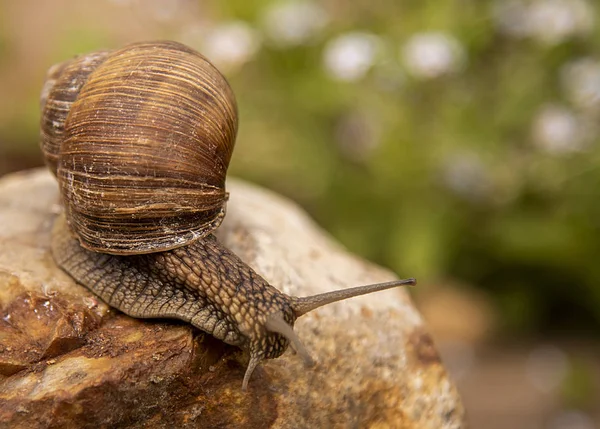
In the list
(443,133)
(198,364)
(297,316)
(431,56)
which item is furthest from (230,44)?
(198,364)

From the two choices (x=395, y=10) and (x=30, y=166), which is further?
(x=30, y=166)

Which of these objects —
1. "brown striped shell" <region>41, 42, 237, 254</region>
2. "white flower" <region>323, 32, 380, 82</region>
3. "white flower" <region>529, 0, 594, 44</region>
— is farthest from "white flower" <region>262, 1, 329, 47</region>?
"brown striped shell" <region>41, 42, 237, 254</region>

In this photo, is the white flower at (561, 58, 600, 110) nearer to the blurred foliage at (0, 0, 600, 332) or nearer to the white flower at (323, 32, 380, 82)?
the blurred foliage at (0, 0, 600, 332)

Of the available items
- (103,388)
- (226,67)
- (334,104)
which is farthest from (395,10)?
(103,388)

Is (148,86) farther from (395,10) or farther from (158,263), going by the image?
(395,10)

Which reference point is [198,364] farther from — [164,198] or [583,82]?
[583,82]

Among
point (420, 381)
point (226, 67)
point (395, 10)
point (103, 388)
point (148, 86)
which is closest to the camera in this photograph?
point (103, 388)
